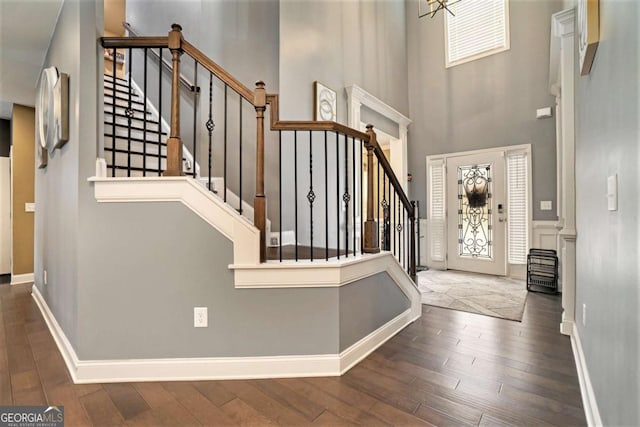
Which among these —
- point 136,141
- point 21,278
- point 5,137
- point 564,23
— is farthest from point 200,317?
point 5,137

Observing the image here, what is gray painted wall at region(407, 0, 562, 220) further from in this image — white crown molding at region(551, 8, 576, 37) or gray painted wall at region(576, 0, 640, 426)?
gray painted wall at region(576, 0, 640, 426)

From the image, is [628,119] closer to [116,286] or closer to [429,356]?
[429,356]

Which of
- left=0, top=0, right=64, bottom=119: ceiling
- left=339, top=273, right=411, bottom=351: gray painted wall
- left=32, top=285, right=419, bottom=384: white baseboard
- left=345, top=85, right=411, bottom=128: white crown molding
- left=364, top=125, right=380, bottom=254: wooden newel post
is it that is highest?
left=345, top=85, right=411, bottom=128: white crown molding

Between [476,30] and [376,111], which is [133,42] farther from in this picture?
[476,30]

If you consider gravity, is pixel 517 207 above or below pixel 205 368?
above

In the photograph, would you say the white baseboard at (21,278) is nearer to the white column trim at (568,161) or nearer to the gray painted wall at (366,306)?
the gray painted wall at (366,306)

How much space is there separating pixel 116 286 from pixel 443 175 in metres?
5.09

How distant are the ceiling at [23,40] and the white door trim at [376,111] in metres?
3.03

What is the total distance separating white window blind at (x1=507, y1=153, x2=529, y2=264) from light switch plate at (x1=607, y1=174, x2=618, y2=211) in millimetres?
4023

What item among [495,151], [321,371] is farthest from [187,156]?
[495,151]

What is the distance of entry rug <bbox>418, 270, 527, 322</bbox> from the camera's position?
3307 millimetres

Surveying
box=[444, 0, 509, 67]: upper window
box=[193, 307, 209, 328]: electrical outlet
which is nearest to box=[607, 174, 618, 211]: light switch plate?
box=[193, 307, 209, 328]: electrical outlet

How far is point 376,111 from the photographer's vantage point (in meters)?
4.90

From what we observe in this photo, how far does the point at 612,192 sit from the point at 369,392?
1.51m
